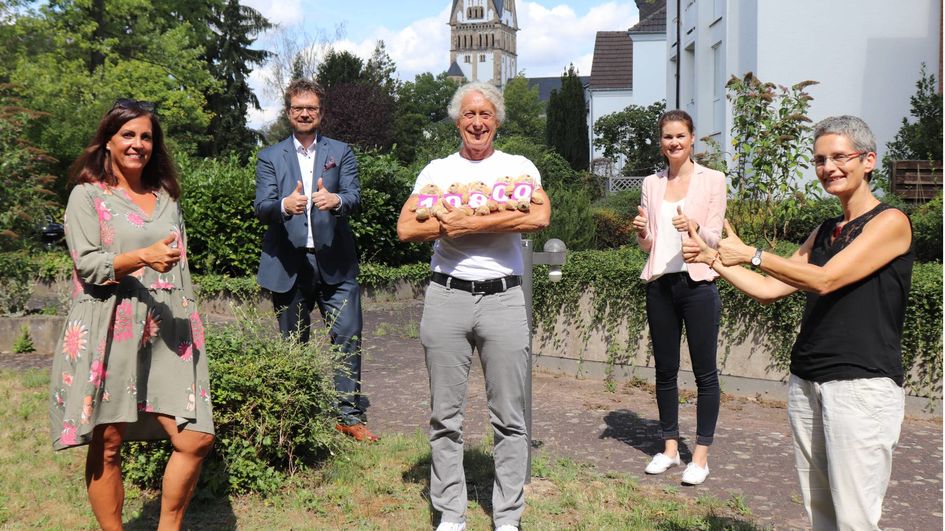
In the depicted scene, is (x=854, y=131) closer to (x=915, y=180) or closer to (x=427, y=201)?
(x=427, y=201)

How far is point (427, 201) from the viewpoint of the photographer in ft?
13.6

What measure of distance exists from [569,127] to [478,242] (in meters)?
51.6

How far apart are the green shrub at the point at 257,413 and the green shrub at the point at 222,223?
814 cm

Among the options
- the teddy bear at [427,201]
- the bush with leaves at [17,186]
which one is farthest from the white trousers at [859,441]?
the bush with leaves at [17,186]

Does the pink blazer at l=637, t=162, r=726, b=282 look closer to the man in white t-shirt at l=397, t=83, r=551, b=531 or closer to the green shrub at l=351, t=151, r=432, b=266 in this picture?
the man in white t-shirt at l=397, t=83, r=551, b=531

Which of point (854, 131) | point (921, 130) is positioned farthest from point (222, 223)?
point (921, 130)

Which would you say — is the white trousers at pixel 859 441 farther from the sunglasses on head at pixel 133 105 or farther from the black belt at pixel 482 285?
the sunglasses on head at pixel 133 105

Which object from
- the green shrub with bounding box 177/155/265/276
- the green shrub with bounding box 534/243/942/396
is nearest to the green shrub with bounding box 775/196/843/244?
the green shrub with bounding box 534/243/942/396

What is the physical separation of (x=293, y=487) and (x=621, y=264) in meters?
4.00

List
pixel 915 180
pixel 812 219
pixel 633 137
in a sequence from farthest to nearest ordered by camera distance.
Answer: pixel 633 137 < pixel 915 180 < pixel 812 219

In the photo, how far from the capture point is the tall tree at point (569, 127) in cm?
5453

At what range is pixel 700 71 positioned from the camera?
24.9m

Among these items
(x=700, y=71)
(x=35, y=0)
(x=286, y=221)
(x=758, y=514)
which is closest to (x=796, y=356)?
(x=758, y=514)

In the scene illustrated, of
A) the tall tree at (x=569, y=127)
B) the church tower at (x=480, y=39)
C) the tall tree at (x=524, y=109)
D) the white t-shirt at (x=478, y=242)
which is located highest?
the church tower at (x=480, y=39)
